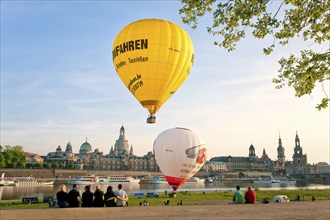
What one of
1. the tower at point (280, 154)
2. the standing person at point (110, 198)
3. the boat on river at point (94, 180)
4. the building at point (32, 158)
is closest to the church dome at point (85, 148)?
the building at point (32, 158)

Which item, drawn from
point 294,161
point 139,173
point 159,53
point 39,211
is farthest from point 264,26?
point 294,161

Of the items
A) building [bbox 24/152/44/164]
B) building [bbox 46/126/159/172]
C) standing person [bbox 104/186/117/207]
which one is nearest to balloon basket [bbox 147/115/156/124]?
standing person [bbox 104/186/117/207]

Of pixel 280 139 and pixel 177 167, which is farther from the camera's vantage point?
pixel 280 139

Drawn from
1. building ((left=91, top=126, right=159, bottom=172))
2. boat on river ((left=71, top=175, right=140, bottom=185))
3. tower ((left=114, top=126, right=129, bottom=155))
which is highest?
tower ((left=114, top=126, right=129, bottom=155))

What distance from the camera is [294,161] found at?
169m

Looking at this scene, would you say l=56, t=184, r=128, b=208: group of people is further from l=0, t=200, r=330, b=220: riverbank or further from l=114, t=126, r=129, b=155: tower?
l=114, t=126, r=129, b=155: tower

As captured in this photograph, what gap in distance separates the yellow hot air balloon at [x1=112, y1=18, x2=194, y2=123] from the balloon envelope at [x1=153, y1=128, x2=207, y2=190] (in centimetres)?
545

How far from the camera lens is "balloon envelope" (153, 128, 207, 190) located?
78.0 feet

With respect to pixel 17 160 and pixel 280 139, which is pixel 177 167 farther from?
pixel 280 139

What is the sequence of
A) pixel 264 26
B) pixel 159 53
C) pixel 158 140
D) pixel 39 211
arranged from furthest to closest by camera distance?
pixel 158 140 < pixel 159 53 < pixel 264 26 < pixel 39 211

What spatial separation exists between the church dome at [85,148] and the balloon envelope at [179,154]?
13373 cm

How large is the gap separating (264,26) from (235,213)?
4.91m

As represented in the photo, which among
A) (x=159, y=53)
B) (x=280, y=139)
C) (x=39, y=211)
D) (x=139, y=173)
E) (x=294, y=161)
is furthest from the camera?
(x=280, y=139)

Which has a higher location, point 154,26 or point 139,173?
point 154,26
